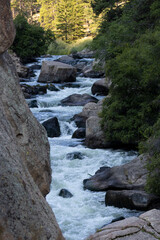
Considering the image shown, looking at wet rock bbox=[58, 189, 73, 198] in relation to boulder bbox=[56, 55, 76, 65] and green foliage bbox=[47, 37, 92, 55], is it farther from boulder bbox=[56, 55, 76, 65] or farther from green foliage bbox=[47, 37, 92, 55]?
green foliage bbox=[47, 37, 92, 55]

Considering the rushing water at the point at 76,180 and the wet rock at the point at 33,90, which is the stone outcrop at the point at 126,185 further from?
the wet rock at the point at 33,90

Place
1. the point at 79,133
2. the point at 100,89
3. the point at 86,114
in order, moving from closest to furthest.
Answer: the point at 79,133, the point at 86,114, the point at 100,89

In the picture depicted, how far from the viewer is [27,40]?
119ft

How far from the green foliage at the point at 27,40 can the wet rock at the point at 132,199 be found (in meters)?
27.8

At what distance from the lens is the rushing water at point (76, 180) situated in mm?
8359

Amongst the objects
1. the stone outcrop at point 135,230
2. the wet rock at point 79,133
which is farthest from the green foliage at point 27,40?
the stone outcrop at point 135,230

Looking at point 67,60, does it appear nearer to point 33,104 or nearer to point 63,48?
point 63,48

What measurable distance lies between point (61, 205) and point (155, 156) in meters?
2.71

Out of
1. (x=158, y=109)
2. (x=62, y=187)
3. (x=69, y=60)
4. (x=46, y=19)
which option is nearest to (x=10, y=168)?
(x=62, y=187)

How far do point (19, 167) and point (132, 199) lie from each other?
6.17m

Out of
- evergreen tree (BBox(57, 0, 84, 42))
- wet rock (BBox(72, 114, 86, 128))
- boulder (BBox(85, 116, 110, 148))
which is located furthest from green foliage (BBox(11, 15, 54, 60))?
boulder (BBox(85, 116, 110, 148))

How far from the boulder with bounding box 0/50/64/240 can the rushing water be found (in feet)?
11.2

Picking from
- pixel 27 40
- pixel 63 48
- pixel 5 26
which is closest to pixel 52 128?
pixel 5 26

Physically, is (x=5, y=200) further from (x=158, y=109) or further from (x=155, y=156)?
(x=158, y=109)
